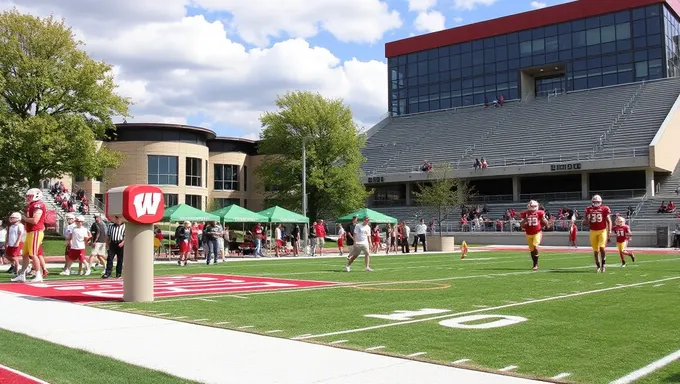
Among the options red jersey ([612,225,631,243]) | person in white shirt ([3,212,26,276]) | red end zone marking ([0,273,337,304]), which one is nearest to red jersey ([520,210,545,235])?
red jersey ([612,225,631,243])

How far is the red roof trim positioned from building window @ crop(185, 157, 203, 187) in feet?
92.0

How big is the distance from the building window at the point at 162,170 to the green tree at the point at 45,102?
22.0 metres

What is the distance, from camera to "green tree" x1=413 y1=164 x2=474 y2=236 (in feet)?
167

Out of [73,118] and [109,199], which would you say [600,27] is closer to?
[73,118]

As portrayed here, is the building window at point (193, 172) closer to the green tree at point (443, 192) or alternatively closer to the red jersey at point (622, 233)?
the green tree at point (443, 192)

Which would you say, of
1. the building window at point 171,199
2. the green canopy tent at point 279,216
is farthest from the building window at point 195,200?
the green canopy tent at point 279,216

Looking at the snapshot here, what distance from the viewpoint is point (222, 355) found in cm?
668

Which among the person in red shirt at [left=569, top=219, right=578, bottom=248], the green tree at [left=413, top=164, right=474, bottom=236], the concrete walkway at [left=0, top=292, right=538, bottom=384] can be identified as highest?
the green tree at [left=413, top=164, right=474, bottom=236]

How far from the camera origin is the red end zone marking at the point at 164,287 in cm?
1257

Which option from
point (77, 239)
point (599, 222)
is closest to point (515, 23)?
point (599, 222)

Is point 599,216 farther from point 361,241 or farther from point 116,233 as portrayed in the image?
point 116,233

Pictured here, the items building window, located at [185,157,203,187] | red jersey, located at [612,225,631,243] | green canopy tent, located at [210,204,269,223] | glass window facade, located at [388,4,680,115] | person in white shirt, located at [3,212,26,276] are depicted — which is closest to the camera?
person in white shirt, located at [3,212,26,276]

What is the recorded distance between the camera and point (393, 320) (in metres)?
9.02

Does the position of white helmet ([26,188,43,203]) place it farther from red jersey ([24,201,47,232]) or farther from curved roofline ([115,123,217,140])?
curved roofline ([115,123,217,140])
